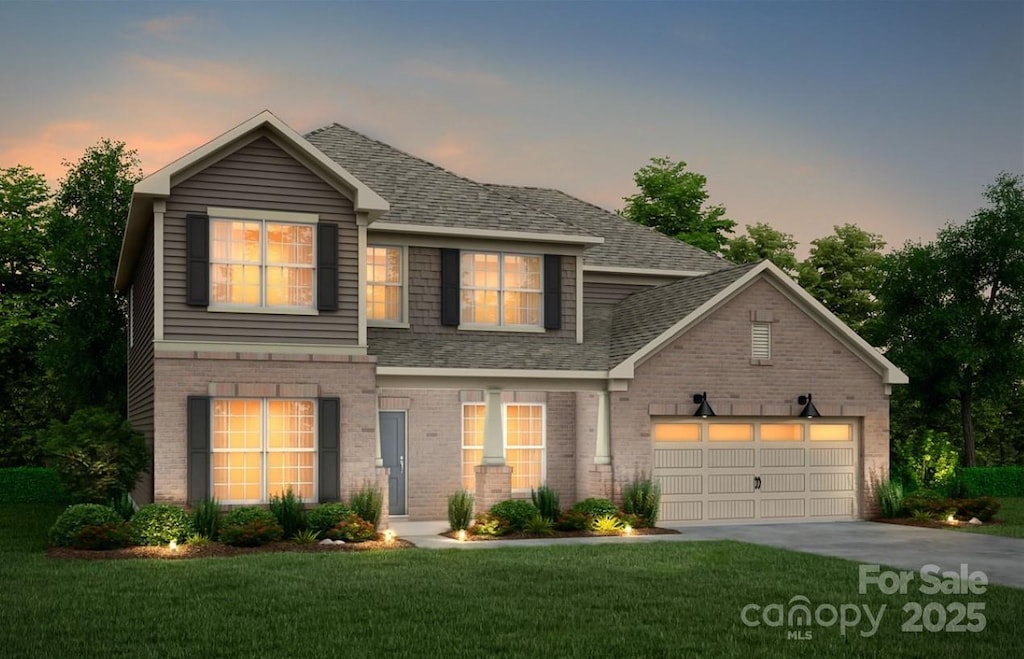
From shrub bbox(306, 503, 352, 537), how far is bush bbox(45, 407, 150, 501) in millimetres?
3513

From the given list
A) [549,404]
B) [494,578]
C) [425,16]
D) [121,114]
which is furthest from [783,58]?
[494,578]

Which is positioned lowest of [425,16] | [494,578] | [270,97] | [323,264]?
[494,578]

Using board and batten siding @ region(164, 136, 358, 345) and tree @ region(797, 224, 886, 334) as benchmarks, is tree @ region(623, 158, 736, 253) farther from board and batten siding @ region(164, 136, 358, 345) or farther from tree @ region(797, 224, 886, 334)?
board and batten siding @ region(164, 136, 358, 345)

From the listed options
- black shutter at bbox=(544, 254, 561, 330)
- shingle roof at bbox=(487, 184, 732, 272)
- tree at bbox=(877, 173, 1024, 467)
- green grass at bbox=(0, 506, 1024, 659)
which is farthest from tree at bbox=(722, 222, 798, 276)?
green grass at bbox=(0, 506, 1024, 659)

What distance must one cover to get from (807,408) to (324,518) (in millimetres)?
10853

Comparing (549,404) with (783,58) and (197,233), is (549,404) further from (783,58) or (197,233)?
(783,58)

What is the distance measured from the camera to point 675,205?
47562 millimetres

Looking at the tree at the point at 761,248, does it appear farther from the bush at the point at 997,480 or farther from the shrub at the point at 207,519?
the shrub at the point at 207,519

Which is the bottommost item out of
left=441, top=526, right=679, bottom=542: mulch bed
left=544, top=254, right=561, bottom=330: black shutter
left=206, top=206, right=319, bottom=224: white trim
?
left=441, top=526, right=679, bottom=542: mulch bed

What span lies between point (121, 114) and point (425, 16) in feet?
30.1

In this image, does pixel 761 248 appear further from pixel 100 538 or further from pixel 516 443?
pixel 100 538

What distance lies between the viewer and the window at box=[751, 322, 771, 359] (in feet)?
80.5

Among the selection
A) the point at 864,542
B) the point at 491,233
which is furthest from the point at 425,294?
the point at 864,542

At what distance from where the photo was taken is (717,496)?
24125 mm
